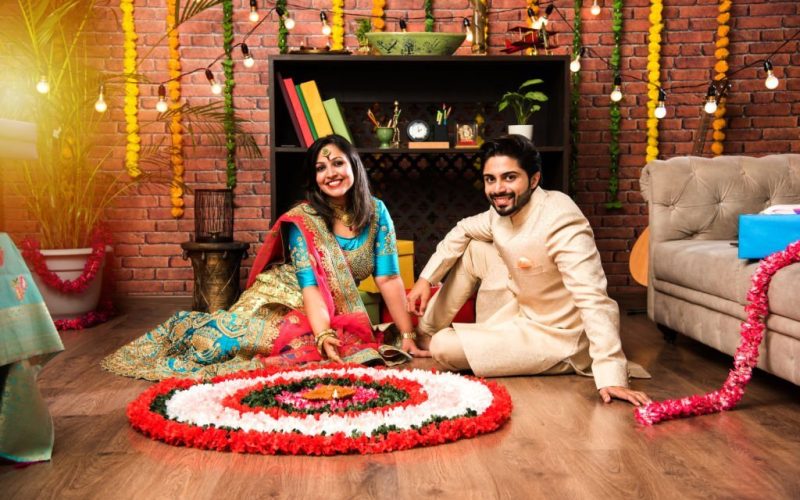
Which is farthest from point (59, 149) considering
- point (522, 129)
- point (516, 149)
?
point (516, 149)

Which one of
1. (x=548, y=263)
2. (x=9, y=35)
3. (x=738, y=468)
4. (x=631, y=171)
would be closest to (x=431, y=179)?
(x=631, y=171)

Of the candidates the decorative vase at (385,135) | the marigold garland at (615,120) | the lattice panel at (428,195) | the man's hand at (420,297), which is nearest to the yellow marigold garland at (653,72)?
the marigold garland at (615,120)

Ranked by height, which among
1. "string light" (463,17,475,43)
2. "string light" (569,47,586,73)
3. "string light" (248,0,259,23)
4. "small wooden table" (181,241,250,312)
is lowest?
"small wooden table" (181,241,250,312)

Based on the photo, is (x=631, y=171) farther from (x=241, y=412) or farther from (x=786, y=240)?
(x=241, y=412)

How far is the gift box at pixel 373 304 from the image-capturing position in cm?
397

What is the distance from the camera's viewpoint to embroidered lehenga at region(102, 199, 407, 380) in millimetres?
3252

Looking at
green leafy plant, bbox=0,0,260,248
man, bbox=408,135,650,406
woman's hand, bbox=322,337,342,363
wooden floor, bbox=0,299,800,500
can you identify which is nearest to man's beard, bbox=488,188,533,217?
man, bbox=408,135,650,406

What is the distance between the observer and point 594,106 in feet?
16.8

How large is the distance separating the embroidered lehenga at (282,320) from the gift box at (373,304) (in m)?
0.33

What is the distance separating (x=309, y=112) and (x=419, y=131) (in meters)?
0.64

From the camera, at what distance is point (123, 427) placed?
2.42 m

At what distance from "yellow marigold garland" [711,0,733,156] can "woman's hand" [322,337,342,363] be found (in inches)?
119

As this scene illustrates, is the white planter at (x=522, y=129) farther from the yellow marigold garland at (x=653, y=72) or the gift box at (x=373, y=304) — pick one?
the gift box at (x=373, y=304)

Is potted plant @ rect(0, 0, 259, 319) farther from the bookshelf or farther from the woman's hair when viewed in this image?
the woman's hair
